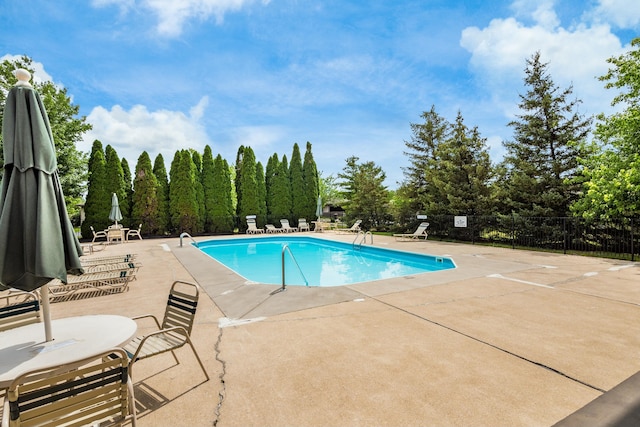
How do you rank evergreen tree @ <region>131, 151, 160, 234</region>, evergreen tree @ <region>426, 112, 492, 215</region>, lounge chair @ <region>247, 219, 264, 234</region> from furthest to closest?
lounge chair @ <region>247, 219, 264, 234</region> → evergreen tree @ <region>131, 151, 160, 234</region> → evergreen tree @ <region>426, 112, 492, 215</region>

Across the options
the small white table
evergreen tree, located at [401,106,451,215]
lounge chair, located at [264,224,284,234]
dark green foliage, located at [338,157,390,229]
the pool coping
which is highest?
evergreen tree, located at [401,106,451,215]

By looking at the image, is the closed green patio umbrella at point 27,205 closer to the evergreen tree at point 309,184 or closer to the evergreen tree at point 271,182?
the evergreen tree at point 271,182

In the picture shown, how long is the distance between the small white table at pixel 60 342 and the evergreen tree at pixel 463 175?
1556cm

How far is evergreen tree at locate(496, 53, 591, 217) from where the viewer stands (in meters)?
12.8

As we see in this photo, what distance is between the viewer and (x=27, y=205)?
2.25 metres

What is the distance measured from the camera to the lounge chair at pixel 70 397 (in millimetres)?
1481

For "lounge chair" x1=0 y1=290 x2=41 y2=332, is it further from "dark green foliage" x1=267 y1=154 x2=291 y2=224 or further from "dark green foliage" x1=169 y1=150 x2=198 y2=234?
"dark green foliage" x1=267 y1=154 x2=291 y2=224

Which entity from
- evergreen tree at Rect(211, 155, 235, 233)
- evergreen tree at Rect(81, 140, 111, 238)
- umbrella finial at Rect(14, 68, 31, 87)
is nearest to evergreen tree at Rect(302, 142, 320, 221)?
evergreen tree at Rect(211, 155, 235, 233)

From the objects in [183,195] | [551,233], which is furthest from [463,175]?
[183,195]

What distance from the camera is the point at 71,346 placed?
223 centimetres

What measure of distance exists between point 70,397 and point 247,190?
20.8m

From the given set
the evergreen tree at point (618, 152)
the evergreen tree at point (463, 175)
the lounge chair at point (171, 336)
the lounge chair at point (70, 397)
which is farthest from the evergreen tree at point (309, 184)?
the lounge chair at point (70, 397)

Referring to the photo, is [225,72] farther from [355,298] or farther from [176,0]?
[355,298]

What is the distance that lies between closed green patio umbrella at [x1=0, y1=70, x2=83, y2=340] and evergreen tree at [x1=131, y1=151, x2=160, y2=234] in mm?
18372
